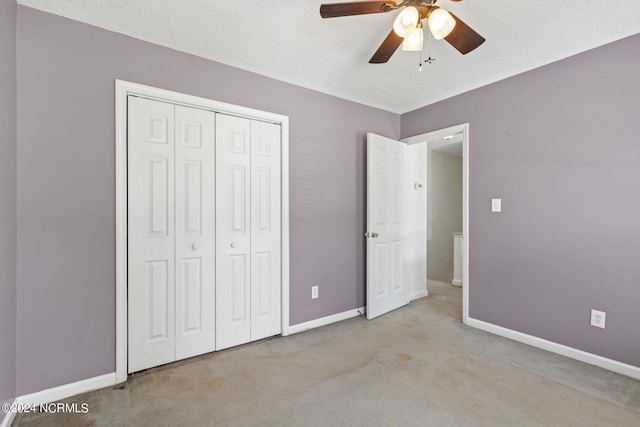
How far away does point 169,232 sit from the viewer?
2.23 meters

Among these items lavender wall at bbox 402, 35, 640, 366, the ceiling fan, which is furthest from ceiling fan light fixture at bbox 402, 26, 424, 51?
lavender wall at bbox 402, 35, 640, 366

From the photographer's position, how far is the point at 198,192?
2350 mm

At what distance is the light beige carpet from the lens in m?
1.67

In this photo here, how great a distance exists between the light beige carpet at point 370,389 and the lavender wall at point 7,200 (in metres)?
0.38

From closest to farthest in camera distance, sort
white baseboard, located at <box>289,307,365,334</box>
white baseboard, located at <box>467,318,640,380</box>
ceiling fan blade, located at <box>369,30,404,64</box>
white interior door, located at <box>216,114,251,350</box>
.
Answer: ceiling fan blade, located at <box>369,30,404,64</box> → white baseboard, located at <box>467,318,640,380</box> → white interior door, located at <box>216,114,251,350</box> → white baseboard, located at <box>289,307,365,334</box>

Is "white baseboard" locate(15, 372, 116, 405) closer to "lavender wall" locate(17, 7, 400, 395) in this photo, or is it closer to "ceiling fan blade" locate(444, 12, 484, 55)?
"lavender wall" locate(17, 7, 400, 395)

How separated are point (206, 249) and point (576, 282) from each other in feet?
9.67

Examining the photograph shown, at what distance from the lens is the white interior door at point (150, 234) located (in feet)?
6.89

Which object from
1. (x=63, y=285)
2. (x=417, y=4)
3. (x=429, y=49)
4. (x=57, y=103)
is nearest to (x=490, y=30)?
(x=429, y=49)

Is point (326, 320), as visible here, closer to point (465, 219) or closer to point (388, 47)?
point (465, 219)

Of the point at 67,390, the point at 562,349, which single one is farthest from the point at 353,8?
the point at 562,349

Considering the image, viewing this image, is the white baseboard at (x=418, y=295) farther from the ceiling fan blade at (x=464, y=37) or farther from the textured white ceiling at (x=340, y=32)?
the ceiling fan blade at (x=464, y=37)

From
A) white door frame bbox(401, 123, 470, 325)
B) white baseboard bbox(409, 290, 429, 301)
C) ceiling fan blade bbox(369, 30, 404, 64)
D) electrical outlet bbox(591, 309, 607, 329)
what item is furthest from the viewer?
white baseboard bbox(409, 290, 429, 301)

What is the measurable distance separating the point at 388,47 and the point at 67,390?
295cm
